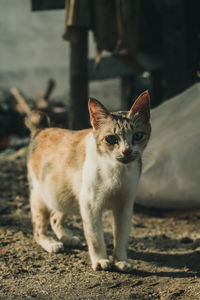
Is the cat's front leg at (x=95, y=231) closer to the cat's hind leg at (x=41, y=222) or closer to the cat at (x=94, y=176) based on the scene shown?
the cat at (x=94, y=176)

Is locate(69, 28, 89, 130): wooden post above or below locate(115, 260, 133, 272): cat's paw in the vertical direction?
above

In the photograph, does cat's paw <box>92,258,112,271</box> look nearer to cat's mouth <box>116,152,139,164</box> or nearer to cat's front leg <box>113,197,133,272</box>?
cat's front leg <box>113,197,133,272</box>

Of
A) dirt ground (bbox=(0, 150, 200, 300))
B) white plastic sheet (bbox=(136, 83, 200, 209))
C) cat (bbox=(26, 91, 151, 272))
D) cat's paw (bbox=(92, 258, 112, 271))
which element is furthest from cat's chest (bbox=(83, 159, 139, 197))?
white plastic sheet (bbox=(136, 83, 200, 209))

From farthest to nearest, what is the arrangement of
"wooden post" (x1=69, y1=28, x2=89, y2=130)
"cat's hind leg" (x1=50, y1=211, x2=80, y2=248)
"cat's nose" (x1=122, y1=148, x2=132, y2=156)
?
"wooden post" (x1=69, y1=28, x2=89, y2=130) < "cat's hind leg" (x1=50, y1=211, x2=80, y2=248) < "cat's nose" (x1=122, y1=148, x2=132, y2=156)

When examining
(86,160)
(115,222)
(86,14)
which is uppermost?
(86,14)

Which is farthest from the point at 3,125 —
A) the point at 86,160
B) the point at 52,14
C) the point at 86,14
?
the point at 86,160

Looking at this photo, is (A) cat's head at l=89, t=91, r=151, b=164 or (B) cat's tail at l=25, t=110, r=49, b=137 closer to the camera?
(A) cat's head at l=89, t=91, r=151, b=164

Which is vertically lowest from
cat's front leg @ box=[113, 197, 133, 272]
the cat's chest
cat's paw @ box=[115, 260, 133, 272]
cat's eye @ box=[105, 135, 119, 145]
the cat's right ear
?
cat's paw @ box=[115, 260, 133, 272]

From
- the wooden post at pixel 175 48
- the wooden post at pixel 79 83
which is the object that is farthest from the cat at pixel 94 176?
the wooden post at pixel 175 48

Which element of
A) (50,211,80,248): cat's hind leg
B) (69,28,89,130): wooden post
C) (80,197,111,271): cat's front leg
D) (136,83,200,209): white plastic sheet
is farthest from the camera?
(69,28,89,130): wooden post

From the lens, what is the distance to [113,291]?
8.09 feet

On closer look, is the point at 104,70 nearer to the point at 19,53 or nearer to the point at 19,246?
the point at 19,246

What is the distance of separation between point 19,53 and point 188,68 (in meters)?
4.63

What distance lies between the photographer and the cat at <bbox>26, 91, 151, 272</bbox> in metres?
2.49
